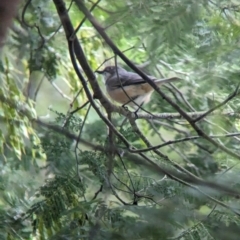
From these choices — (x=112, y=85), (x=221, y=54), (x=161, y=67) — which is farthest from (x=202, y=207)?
(x=112, y=85)

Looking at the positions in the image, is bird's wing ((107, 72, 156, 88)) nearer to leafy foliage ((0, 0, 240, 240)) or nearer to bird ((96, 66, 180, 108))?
bird ((96, 66, 180, 108))

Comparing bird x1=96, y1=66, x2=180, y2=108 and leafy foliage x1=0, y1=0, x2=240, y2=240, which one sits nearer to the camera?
leafy foliage x1=0, y1=0, x2=240, y2=240

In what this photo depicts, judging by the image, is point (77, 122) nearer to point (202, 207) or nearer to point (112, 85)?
point (202, 207)

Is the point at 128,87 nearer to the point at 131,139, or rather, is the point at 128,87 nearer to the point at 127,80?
the point at 127,80

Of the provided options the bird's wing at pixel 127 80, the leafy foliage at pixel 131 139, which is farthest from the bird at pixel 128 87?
the leafy foliage at pixel 131 139

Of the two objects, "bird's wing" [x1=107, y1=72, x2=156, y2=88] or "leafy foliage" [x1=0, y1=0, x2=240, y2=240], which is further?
"bird's wing" [x1=107, y1=72, x2=156, y2=88]

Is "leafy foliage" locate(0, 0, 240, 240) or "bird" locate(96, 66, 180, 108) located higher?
"bird" locate(96, 66, 180, 108)

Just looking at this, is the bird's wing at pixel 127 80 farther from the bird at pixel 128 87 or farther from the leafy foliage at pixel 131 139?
the leafy foliage at pixel 131 139

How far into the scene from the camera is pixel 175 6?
6.95 feet

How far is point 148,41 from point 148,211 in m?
0.58

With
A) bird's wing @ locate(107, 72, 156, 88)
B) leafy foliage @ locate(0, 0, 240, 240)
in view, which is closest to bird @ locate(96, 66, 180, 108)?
bird's wing @ locate(107, 72, 156, 88)

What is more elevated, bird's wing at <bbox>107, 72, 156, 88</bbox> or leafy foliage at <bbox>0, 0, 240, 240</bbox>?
bird's wing at <bbox>107, 72, 156, 88</bbox>

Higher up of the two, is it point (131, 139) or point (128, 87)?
point (128, 87)

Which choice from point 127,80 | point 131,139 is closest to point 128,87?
point 127,80
